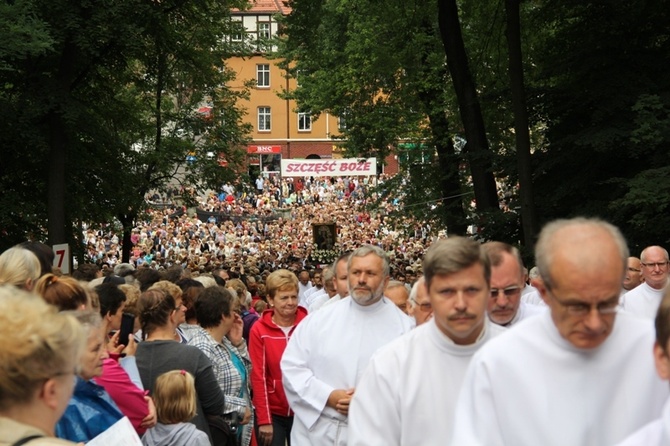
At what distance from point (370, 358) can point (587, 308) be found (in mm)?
2939

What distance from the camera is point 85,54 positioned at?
26.4 m

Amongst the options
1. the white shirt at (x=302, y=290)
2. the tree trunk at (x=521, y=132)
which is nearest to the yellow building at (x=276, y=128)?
the tree trunk at (x=521, y=132)

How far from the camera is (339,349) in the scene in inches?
330

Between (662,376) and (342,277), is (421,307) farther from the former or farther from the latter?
(662,376)

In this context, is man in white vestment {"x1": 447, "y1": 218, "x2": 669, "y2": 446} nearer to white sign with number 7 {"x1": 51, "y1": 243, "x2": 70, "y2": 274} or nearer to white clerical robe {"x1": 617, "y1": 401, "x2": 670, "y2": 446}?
white clerical robe {"x1": 617, "y1": 401, "x2": 670, "y2": 446}

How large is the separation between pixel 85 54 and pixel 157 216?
31.9m

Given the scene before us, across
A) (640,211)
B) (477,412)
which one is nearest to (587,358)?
(477,412)

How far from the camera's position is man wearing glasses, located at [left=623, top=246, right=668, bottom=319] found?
12.5 metres

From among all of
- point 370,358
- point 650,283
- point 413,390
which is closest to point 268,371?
point 370,358

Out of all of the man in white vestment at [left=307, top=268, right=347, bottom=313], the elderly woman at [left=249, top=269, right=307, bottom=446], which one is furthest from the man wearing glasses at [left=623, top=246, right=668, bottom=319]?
the elderly woman at [left=249, top=269, right=307, bottom=446]

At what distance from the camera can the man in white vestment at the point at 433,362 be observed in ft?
17.8

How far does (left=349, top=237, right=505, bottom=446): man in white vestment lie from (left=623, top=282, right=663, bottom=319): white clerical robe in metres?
6.67

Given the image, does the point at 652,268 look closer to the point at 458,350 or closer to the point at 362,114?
the point at 458,350

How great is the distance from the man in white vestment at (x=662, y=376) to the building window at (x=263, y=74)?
98572mm
